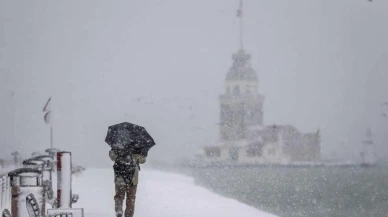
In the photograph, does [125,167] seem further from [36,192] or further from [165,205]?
[165,205]

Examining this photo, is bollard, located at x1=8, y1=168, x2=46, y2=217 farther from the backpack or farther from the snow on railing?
the backpack

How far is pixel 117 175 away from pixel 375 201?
10317cm

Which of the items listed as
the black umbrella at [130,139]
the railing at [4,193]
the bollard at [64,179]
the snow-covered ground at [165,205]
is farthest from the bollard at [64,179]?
the snow-covered ground at [165,205]

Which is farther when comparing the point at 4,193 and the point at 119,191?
the point at 4,193

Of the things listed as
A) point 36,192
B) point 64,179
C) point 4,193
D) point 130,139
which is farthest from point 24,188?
point 4,193

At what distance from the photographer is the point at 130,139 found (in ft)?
38.1

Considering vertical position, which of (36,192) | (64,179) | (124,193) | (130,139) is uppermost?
(130,139)

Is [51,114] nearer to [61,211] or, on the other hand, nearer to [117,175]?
[117,175]

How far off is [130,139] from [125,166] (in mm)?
400

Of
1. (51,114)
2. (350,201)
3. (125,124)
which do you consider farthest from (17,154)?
(350,201)

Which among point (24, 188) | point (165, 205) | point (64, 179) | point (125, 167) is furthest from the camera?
point (165, 205)

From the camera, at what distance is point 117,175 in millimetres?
11664

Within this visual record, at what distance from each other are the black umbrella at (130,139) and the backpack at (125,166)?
79mm

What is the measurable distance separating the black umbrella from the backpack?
0.08 m
